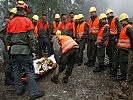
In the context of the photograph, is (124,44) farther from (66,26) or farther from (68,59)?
(66,26)

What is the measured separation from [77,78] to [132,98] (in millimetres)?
2262

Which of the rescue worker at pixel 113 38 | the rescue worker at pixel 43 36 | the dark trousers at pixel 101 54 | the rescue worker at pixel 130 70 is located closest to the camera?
the rescue worker at pixel 130 70

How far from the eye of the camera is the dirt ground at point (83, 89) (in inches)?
290

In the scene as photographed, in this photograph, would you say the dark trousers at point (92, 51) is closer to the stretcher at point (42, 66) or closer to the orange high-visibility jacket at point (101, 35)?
the orange high-visibility jacket at point (101, 35)

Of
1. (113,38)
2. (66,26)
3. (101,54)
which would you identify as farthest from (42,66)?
(66,26)

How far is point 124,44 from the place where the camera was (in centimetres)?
831

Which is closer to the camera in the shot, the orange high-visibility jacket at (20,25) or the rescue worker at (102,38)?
the orange high-visibility jacket at (20,25)

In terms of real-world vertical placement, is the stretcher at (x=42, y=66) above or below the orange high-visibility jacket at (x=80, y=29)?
below

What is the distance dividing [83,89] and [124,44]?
1.81 metres

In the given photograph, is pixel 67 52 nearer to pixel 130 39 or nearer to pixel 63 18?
pixel 130 39

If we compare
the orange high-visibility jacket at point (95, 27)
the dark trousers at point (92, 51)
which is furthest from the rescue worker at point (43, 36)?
the orange high-visibility jacket at point (95, 27)

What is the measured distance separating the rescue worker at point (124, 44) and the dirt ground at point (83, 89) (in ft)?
1.29

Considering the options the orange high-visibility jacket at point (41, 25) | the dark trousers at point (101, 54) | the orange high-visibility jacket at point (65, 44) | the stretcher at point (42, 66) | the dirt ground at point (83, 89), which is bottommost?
the dirt ground at point (83, 89)

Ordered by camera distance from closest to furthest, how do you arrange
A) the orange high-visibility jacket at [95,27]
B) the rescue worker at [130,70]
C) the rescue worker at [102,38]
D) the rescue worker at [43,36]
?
the rescue worker at [130,70], the rescue worker at [102,38], the orange high-visibility jacket at [95,27], the rescue worker at [43,36]
